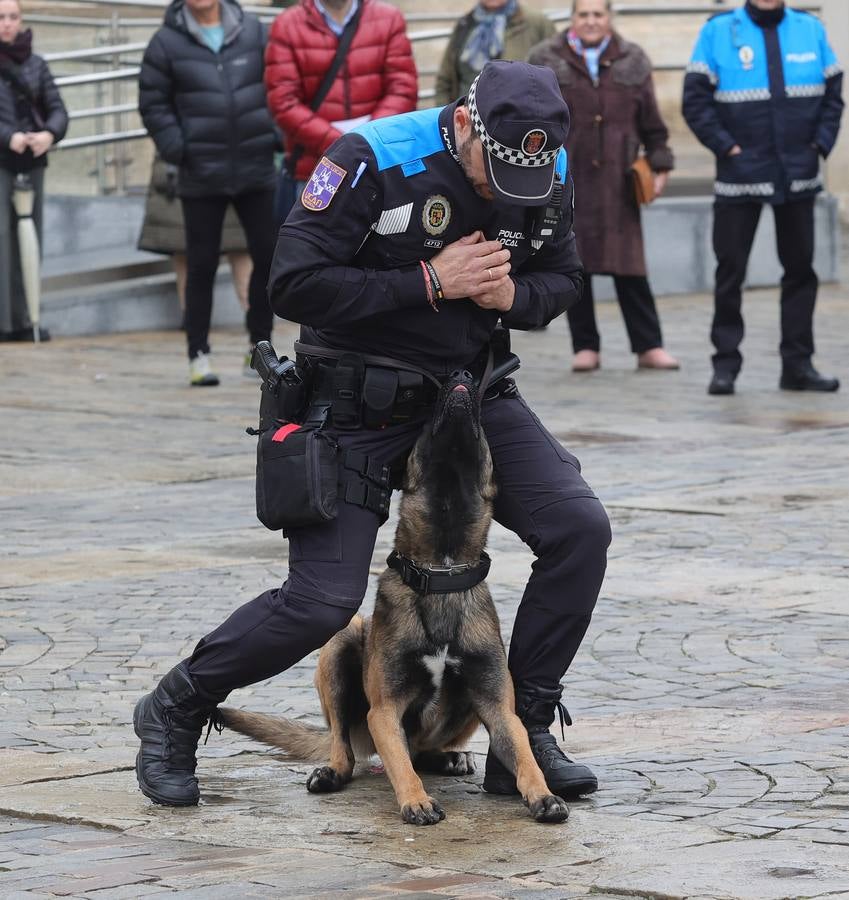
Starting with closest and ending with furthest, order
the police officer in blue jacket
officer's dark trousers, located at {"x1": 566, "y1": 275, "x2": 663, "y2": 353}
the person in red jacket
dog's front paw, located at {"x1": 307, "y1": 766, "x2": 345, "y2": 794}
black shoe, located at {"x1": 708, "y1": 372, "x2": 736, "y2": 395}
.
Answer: dog's front paw, located at {"x1": 307, "y1": 766, "x2": 345, "y2": 794}, the police officer in blue jacket, the person in red jacket, black shoe, located at {"x1": 708, "y1": 372, "x2": 736, "y2": 395}, officer's dark trousers, located at {"x1": 566, "y1": 275, "x2": 663, "y2": 353}

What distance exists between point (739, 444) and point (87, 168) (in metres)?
6.64

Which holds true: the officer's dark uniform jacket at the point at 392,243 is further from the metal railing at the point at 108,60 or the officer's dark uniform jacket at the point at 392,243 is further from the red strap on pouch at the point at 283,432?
the metal railing at the point at 108,60

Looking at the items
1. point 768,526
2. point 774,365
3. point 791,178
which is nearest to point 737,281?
point 791,178

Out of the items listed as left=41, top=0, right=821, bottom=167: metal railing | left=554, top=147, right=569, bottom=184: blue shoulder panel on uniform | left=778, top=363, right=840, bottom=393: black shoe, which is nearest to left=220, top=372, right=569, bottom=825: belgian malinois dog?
→ left=554, top=147, right=569, bottom=184: blue shoulder panel on uniform

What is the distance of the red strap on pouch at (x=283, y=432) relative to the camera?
4629 millimetres

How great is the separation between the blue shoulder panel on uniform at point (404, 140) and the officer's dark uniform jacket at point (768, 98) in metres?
6.85

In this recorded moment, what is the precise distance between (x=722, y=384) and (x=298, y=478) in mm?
7465

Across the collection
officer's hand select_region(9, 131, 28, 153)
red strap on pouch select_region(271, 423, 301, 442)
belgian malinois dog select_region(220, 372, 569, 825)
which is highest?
red strap on pouch select_region(271, 423, 301, 442)

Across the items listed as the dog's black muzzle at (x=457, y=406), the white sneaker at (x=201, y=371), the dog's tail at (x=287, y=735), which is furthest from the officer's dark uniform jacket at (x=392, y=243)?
the white sneaker at (x=201, y=371)

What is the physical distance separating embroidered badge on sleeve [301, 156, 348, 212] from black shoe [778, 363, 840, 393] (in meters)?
7.57

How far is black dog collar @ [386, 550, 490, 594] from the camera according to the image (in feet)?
15.1

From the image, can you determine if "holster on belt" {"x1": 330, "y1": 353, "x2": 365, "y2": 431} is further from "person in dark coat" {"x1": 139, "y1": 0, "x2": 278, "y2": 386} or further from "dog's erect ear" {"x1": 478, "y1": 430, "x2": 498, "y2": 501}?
"person in dark coat" {"x1": 139, "y1": 0, "x2": 278, "y2": 386}

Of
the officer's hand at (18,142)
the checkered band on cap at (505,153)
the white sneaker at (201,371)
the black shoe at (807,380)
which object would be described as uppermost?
the checkered band on cap at (505,153)

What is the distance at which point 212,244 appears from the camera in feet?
38.2
